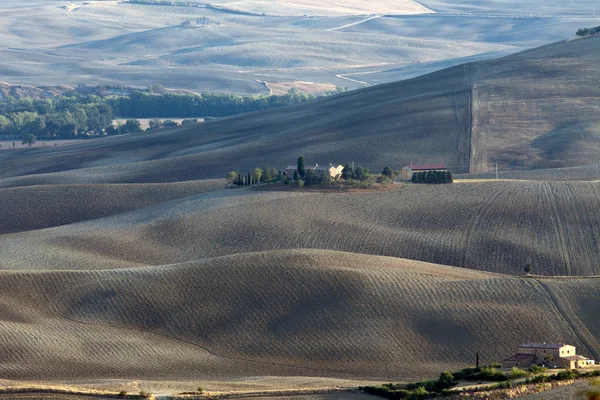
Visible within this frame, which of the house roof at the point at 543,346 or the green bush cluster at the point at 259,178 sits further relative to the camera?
the green bush cluster at the point at 259,178

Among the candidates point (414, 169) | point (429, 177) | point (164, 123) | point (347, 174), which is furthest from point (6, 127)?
point (429, 177)

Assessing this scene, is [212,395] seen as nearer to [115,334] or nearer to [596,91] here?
[115,334]

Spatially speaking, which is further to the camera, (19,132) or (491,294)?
(19,132)

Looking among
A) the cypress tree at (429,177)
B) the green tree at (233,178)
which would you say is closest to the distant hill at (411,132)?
the cypress tree at (429,177)

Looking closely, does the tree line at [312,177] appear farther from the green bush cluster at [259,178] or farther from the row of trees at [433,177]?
the row of trees at [433,177]

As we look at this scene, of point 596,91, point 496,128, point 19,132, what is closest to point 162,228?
point 496,128
